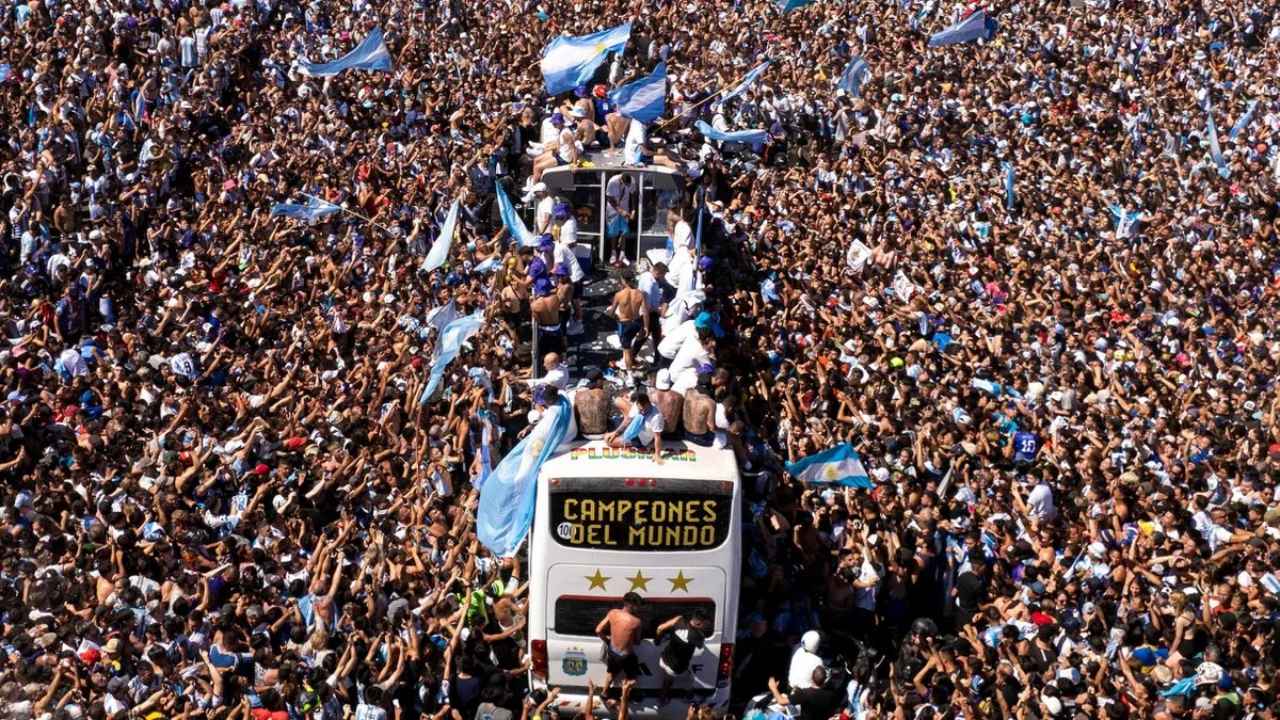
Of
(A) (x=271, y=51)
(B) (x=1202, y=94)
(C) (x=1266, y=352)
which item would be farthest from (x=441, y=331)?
(B) (x=1202, y=94)

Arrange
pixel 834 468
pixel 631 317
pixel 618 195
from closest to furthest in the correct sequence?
pixel 834 468 < pixel 631 317 < pixel 618 195

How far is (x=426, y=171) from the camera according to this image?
21953 mm


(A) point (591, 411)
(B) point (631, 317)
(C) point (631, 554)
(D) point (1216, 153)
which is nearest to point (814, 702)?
(C) point (631, 554)

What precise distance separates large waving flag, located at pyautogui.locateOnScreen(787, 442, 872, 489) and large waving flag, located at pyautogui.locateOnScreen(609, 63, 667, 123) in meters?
8.58

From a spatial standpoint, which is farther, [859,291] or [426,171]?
[426,171]

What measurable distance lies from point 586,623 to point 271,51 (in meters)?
17.8

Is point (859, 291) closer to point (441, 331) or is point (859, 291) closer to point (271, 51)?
point (441, 331)

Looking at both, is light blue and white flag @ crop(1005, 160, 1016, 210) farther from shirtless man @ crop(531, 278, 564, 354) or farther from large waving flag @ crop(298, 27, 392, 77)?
large waving flag @ crop(298, 27, 392, 77)

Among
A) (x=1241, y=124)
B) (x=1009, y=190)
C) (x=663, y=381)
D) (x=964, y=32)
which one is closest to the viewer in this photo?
(x=663, y=381)

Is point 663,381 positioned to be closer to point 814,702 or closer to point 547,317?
point 814,702

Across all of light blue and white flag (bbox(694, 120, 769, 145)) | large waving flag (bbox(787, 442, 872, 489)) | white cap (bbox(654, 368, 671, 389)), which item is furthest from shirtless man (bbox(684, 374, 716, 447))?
light blue and white flag (bbox(694, 120, 769, 145))

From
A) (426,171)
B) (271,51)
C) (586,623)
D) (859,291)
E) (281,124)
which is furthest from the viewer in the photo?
(271,51)

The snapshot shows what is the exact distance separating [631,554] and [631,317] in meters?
4.81

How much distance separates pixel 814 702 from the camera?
37.1 feet
